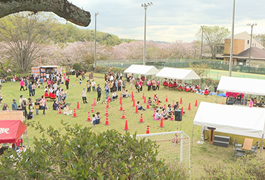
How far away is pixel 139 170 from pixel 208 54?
72.4m

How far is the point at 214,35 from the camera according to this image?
68688 mm

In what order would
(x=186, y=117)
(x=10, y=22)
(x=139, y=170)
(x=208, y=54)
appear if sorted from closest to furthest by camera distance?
(x=139, y=170), (x=186, y=117), (x=10, y=22), (x=208, y=54)

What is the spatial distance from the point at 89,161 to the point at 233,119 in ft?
31.9

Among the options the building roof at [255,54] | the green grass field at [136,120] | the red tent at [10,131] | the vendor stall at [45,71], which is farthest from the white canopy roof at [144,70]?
the building roof at [255,54]

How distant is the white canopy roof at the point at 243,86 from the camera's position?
18.3 meters

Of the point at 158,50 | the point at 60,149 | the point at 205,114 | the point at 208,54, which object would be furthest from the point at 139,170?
the point at 208,54

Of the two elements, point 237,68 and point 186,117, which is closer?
point 186,117

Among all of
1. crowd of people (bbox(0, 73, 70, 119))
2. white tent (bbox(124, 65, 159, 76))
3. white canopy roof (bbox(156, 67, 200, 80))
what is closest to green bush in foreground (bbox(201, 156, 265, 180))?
crowd of people (bbox(0, 73, 70, 119))

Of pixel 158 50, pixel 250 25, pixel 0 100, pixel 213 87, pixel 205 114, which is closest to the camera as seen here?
pixel 205 114

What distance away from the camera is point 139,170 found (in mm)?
3809

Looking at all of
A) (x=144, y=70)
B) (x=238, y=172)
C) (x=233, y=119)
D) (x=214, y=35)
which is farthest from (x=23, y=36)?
(x=214, y=35)

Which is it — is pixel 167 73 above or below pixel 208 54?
below

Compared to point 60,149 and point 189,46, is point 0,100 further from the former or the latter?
point 189,46

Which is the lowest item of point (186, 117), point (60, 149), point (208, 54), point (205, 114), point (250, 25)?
point (186, 117)
